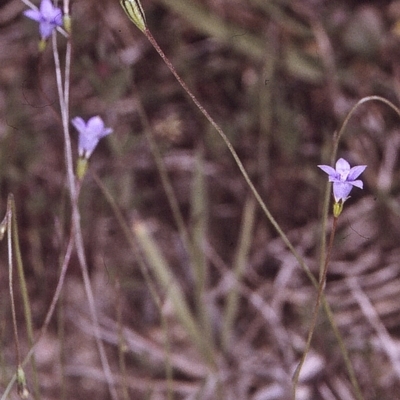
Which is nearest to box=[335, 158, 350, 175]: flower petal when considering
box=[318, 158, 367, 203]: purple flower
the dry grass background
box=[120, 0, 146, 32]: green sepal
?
A: box=[318, 158, 367, 203]: purple flower

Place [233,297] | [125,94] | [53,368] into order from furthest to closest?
[125,94], [53,368], [233,297]

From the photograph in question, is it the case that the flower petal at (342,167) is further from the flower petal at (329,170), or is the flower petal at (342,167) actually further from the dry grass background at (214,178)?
the dry grass background at (214,178)

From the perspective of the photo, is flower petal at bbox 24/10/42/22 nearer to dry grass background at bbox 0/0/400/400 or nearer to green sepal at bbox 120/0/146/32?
green sepal at bbox 120/0/146/32

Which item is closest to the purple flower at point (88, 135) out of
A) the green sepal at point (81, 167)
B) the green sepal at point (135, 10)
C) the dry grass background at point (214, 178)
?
the green sepal at point (81, 167)

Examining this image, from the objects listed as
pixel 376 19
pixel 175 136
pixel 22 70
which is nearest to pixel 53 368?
pixel 175 136

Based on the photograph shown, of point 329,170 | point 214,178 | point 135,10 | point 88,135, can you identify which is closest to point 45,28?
point 88,135

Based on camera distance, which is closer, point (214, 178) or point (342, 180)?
point (342, 180)

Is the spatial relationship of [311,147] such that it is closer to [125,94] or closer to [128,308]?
[125,94]

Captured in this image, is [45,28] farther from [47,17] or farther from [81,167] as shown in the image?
[81,167]
